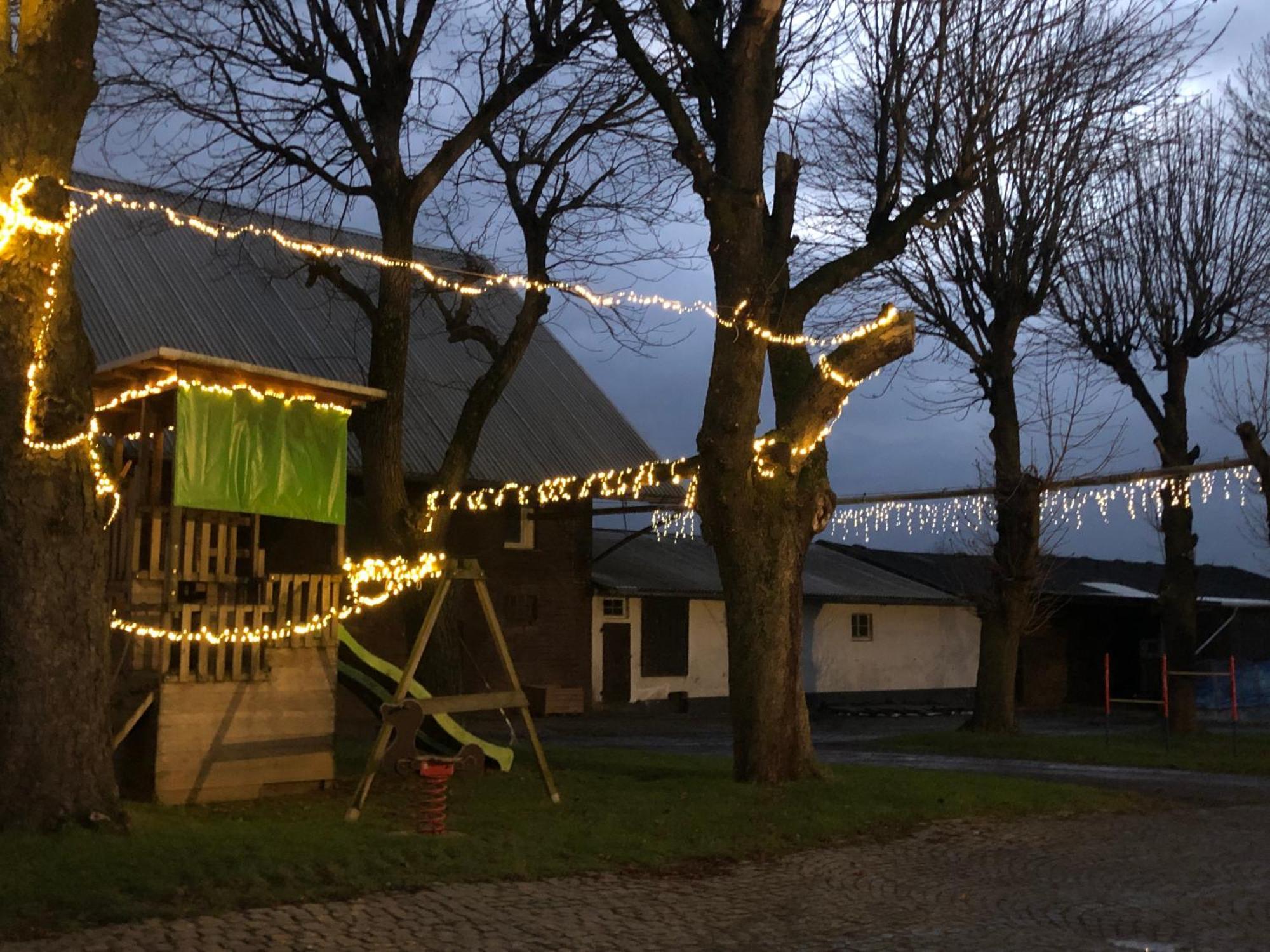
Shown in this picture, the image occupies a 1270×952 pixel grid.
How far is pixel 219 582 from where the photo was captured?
12.7 meters

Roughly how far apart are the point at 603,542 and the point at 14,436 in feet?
72.5

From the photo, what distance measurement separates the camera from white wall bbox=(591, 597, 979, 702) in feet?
92.4

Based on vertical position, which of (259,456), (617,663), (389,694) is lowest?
(389,694)

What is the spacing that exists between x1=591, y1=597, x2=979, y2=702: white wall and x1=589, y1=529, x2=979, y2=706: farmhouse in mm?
25

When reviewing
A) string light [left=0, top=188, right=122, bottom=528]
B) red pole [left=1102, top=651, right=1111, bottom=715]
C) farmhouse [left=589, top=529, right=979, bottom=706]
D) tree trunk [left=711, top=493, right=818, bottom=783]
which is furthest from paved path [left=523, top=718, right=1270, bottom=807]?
string light [left=0, top=188, right=122, bottom=528]

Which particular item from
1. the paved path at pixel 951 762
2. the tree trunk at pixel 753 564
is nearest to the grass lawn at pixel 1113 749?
the paved path at pixel 951 762

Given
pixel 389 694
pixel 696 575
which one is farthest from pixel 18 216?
pixel 696 575

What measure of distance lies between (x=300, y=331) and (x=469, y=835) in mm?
15241

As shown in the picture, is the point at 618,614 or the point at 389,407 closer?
the point at 389,407

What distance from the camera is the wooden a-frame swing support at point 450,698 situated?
10.5m

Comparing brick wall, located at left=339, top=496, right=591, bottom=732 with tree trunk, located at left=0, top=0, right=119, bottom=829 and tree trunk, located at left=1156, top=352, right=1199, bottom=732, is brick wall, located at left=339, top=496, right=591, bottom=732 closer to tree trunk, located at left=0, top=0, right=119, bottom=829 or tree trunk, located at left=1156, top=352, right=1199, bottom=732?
tree trunk, located at left=1156, top=352, right=1199, bottom=732

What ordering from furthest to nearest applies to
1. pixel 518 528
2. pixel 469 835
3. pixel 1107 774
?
pixel 518 528, pixel 1107 774, pixel 469 835

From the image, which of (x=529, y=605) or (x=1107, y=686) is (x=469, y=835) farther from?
(x=529, y=605)

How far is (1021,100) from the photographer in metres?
14.9
